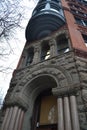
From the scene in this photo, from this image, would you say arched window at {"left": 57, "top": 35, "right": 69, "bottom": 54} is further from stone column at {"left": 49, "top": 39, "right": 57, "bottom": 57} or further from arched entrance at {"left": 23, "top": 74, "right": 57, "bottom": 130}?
arched entrance at {"left": 23, "top": 74, "right": 57, "bottom": 130}

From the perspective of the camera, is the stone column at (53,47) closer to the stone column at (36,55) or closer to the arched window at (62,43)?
the arched window at (62,43)

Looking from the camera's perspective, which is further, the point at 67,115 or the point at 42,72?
the point at 42,72

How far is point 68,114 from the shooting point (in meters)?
4.60

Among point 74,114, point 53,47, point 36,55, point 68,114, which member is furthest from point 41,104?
point 53,47

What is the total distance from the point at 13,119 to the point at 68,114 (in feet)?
7.43

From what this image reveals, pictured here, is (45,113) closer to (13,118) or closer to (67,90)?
(13,118)

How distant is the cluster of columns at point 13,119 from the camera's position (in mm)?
5220

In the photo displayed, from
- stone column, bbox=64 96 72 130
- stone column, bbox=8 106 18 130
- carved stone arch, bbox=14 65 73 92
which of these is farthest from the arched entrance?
stone column, bbox=64 96 72 130

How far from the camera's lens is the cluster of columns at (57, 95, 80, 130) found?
14.0 ft

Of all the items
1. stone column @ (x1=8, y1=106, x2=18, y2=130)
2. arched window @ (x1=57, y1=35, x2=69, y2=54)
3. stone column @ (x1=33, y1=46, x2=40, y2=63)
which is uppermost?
arched window @ (x1=57, y1=35, x2=69, y2=54)

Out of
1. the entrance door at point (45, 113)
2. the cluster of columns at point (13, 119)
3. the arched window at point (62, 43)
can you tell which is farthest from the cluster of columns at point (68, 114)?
the arched window at point (62, 43)

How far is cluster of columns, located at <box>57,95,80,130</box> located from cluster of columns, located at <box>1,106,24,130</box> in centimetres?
179

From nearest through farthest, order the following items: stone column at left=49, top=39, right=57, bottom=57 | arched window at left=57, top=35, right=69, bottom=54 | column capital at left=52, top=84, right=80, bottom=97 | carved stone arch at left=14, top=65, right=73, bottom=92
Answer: column capital at left=52, top=84, right=80, bottom=97, carved stone arch at left=14, top=65, right=73, bottom=92, stone column at left=49, top=39, right=57, bottom=57, arched window at left=57, top=35, right=69, bottom=54

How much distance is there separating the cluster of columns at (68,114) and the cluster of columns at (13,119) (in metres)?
1.79
